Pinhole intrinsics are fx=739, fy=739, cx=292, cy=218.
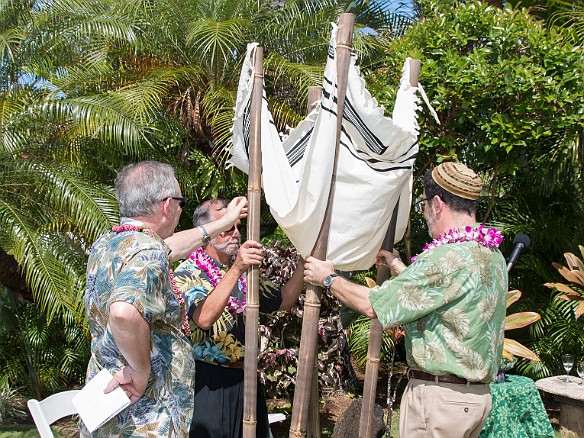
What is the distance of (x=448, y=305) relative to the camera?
2.92 meters

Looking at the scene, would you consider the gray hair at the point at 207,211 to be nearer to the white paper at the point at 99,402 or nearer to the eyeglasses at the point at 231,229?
the eyeglasses at the point at 231,229

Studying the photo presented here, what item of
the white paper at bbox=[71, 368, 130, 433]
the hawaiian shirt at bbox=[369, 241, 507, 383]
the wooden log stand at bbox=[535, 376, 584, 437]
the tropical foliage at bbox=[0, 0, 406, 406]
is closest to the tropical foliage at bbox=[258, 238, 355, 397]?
the tropical foliage at bbox=[0, 0, 406, 406]

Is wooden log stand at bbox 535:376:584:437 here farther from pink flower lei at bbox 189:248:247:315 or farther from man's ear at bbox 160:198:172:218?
man's ear at bbox 160:198:172:218

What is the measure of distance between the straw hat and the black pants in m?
1.36

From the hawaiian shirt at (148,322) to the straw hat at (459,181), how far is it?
3.81 ft

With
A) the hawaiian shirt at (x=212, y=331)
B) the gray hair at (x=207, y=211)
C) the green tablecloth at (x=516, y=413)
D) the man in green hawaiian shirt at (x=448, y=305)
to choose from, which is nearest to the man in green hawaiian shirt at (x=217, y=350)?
the hawaiian shirt at (x=212, y=331)

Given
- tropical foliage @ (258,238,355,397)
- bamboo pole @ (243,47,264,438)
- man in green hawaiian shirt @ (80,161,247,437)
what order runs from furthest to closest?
1. tropical foliage @ (258,238,355,397)
2. bamboo pole @ (243,47,264,438)
3. man in green hawaiian shirt @ (80,161,247,437)

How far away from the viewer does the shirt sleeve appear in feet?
9.42

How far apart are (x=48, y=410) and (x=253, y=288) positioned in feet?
3.56

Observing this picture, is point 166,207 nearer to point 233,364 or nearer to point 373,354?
point 233,364

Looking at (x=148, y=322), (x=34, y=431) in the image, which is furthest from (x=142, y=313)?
(x=34, y=431)

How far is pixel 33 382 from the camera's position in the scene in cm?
773

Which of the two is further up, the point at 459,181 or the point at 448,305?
the point at 459,181

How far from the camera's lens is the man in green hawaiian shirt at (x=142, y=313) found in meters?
2.57
